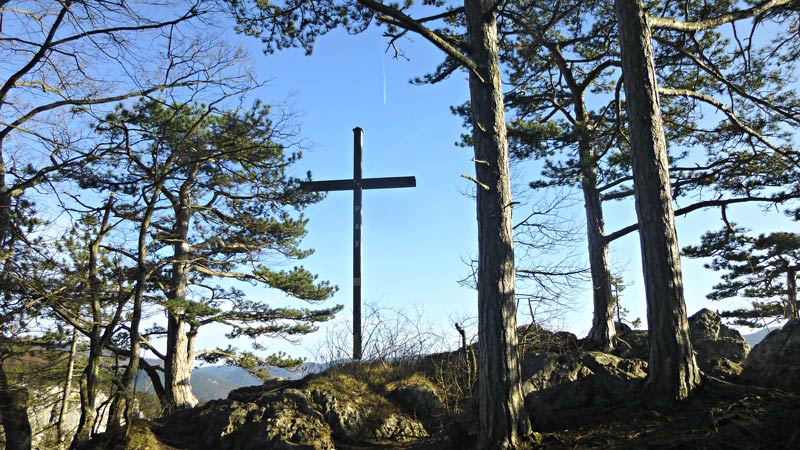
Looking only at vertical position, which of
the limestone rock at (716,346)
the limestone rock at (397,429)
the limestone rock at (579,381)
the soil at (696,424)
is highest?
the limestone rock at (716,346)

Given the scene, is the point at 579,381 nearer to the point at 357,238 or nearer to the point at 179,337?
the point at 357,238

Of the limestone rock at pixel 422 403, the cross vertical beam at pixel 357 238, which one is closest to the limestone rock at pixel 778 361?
the limestone rock at pixel 422 403

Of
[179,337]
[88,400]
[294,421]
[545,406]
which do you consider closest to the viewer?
[545,406]

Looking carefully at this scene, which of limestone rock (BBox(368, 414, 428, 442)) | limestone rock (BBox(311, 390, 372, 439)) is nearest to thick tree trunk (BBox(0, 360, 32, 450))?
limestone rock (BBox(311, 390, 372, 439))

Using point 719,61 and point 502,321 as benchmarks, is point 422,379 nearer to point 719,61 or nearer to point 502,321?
point 502,321

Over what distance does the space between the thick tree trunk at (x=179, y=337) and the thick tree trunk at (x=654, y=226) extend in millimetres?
9585

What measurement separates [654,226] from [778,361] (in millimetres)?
1737

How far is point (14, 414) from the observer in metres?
7.80

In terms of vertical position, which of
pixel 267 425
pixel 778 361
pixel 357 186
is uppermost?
pixel 357 186

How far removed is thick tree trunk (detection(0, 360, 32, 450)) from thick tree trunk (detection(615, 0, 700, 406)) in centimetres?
855

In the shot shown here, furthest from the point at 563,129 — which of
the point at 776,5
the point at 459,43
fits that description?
the point at 459,43

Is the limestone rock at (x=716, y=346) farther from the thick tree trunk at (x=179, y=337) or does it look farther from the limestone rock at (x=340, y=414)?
the thick tree trunk at (x=179, y=337)

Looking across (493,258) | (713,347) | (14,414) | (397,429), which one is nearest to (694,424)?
(493,258)

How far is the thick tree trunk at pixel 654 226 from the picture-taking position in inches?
198
